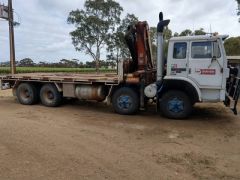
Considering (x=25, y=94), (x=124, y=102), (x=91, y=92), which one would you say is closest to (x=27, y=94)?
(x=25, y=94)

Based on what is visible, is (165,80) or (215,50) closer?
(215,50)

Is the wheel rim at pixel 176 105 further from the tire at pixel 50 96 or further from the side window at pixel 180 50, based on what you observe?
the tire at pixel 50 96

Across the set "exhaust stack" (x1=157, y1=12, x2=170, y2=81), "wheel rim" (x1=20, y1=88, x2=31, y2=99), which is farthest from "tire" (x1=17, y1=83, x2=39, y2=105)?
"exhaust stack" (x1=157, y1=12, x2=170, y2=81)

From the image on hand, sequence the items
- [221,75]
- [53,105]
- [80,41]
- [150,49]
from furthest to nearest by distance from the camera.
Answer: [80,41] → [53,105] → [150,49] → [221,75]

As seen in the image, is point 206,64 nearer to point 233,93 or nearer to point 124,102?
point 233,93

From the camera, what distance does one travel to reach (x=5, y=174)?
488 centimetres

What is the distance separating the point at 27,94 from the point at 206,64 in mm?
7824

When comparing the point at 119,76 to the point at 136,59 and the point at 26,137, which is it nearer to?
the point at 136,59

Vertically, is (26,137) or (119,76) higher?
(119,76)

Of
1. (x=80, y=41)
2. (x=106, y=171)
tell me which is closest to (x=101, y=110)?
(x=106, y=171)

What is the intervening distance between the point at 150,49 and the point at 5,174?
24.9 feet

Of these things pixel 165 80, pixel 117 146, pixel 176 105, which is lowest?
pixel 117 146

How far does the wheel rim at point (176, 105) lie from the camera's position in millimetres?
9594

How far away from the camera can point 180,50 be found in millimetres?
9461
